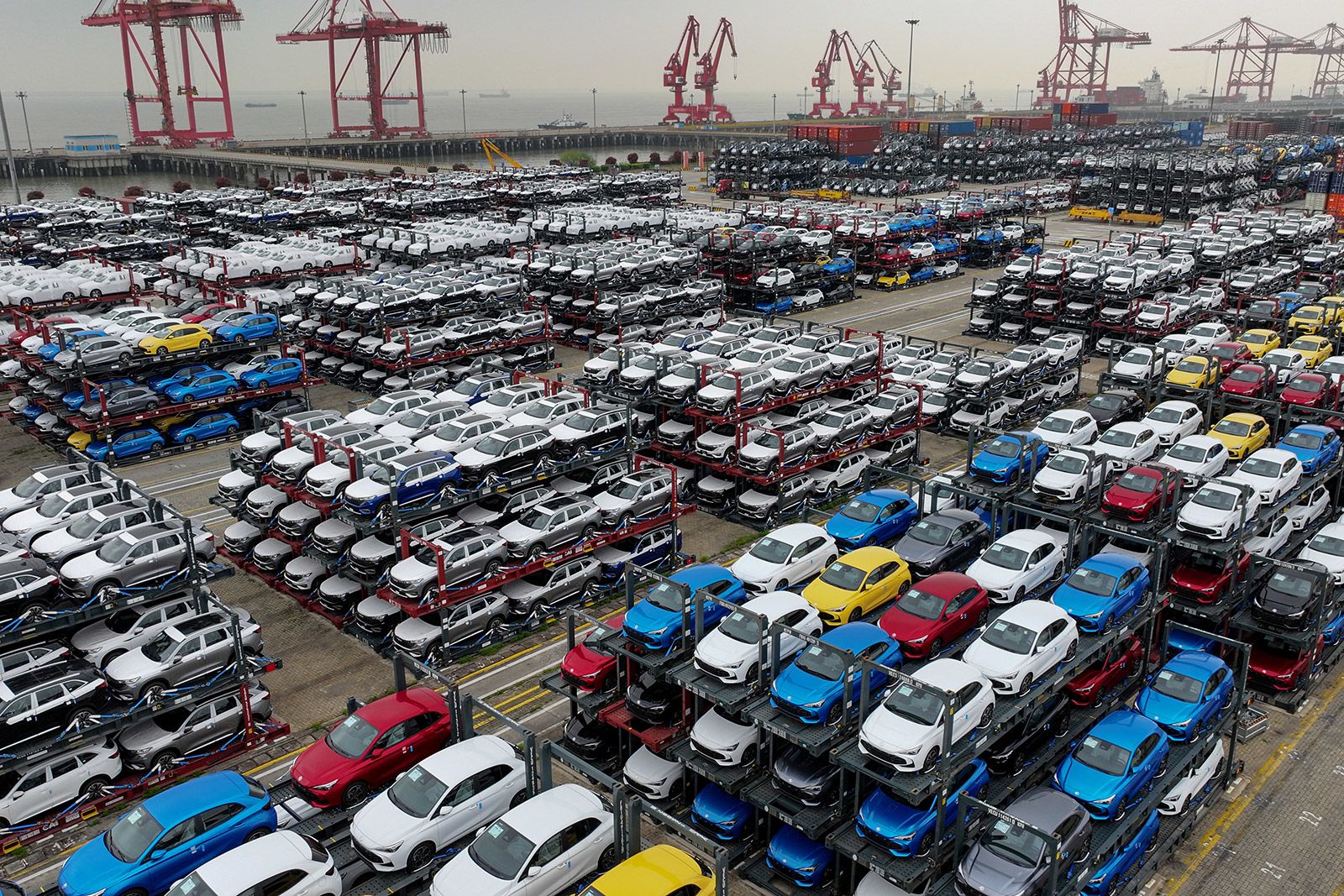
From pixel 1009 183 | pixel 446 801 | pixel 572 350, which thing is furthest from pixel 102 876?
pixel 1009 183

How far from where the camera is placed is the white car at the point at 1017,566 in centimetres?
2020

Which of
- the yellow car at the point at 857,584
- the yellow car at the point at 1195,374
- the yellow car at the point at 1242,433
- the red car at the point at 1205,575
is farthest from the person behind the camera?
the yellow car at the point at 1195,374

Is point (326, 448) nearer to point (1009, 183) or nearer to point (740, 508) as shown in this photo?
point (740, 508)

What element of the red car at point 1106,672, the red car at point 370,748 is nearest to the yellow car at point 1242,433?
the red car at point 1106,672

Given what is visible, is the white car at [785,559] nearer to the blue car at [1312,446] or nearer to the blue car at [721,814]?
the blue car at [721,814]

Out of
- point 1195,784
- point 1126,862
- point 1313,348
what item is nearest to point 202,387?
point 1126,862

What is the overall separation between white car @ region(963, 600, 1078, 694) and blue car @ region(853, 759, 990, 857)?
7.06ft

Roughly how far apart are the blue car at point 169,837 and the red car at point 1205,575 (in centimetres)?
1860

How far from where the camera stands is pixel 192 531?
2038 centimetres

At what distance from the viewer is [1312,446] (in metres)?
25.8

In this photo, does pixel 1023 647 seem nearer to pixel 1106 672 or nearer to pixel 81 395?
pixel 1106 672

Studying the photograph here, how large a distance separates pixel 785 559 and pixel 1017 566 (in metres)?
5.03

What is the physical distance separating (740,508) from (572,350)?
71.6ft

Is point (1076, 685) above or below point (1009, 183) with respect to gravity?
below
